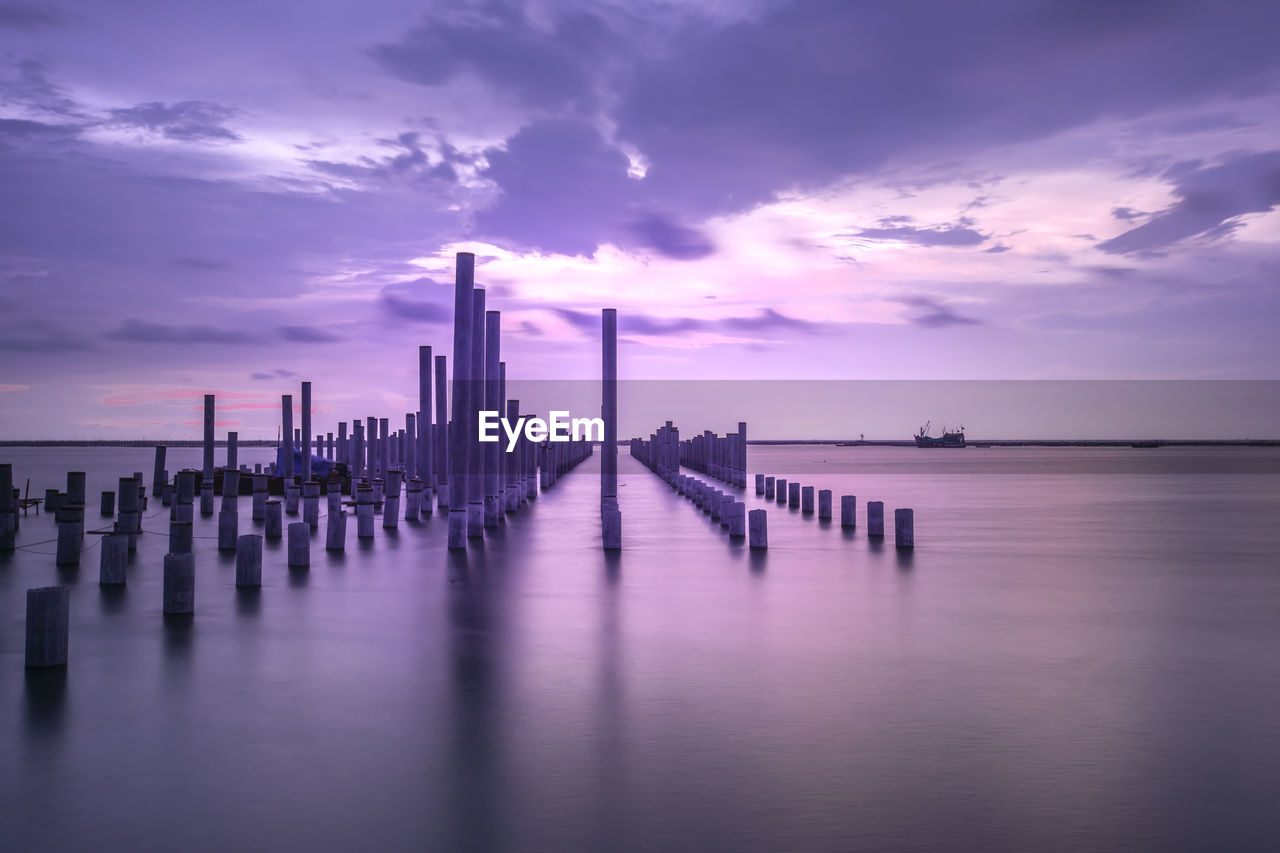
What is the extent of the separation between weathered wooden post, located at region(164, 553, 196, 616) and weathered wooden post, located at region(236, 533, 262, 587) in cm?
133

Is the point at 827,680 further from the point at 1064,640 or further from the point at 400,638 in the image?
the point at 400,638

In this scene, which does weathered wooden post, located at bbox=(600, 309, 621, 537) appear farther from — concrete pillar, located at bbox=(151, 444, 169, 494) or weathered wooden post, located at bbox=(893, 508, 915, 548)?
concrete pillar, located at bbox=(151, 444, 169, 494)

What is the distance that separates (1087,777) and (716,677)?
347 cm

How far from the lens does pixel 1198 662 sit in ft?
33.0

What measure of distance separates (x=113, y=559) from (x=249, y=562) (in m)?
2.16

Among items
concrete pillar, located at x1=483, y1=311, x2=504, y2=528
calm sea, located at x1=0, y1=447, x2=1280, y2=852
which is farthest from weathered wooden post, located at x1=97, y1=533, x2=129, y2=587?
concrete pillar, located at x1=483, y1=311, x2=504, y2=528

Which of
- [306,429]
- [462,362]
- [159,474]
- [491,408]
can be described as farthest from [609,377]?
[159,474]

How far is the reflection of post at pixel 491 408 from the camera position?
2395 centimetres

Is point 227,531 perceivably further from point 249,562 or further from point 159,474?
point 159,474

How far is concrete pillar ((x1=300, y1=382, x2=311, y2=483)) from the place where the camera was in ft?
118

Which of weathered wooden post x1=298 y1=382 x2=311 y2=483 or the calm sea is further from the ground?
weathered wooden post x1=298 y1=382 x2=311 y2=483

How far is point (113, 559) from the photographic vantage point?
14.4m

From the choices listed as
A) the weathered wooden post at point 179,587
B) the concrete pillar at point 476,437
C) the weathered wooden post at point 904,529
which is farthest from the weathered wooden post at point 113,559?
the weathered wooden post at point 904,529

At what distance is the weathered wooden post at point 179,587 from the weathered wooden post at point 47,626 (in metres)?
2.71
